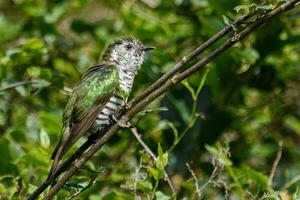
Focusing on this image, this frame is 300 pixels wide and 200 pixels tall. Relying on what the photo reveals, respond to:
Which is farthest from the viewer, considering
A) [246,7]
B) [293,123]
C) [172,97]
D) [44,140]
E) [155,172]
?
[293,123]

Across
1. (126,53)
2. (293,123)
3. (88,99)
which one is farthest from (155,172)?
(293,123)

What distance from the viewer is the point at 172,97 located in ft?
17.5

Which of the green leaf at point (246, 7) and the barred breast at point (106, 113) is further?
the barred breast at point (106, 113)

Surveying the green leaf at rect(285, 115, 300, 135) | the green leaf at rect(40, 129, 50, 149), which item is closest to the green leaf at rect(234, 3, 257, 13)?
the green leaf at rect(40, 129, 50, 149)

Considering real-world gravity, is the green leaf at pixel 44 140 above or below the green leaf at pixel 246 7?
above

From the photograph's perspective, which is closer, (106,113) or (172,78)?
(172,78)

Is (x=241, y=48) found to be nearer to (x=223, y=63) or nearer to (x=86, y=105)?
(x=223, y=63)

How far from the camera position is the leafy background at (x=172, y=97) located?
4531 millimetres

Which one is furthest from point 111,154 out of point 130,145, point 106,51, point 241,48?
point 241,48

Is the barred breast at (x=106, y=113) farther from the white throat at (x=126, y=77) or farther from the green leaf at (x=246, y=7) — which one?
the green leaf at (x=246, y=7)

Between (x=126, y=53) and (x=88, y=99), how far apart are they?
23.9 inches

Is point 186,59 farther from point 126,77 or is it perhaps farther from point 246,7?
point 126,77

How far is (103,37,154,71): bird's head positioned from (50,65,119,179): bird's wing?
21cm

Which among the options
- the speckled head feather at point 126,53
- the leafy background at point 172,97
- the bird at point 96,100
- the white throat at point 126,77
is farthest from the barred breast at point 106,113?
the speckled head feather at point 126,53
